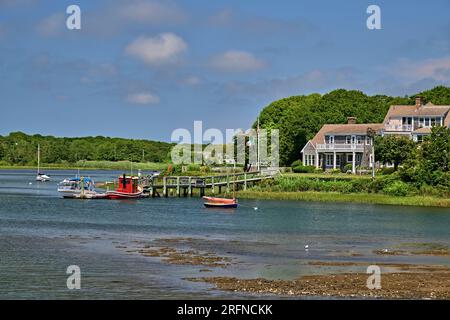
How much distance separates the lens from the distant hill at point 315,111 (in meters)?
111

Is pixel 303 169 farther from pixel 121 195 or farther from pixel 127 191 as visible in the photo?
pixel 121 195

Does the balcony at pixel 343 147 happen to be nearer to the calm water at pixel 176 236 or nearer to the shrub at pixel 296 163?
the shrub at pixel 296 163

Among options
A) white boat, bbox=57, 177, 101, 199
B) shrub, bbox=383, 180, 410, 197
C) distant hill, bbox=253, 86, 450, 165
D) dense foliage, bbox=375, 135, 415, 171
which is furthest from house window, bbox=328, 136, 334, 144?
white boat, bbox=57, 177, 101, 199

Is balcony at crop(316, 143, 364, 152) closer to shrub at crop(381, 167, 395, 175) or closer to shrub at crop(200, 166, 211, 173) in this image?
shrub at crop(381, 167, 395, 175)

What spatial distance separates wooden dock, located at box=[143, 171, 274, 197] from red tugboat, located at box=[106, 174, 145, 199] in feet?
6.86

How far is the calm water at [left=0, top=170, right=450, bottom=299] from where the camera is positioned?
3155cm

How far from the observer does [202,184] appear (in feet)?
282

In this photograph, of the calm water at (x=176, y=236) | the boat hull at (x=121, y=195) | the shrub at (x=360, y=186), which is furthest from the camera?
the boat hull at (x=121, y=195)

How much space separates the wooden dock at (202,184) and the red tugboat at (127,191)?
2092 mm

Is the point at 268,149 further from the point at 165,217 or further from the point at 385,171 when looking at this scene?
the point at 165,217

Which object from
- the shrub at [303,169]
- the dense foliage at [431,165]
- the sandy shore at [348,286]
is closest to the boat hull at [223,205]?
the dense foliage at [431,165]

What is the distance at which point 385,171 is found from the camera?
87.7 metres

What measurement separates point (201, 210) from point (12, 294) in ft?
131
